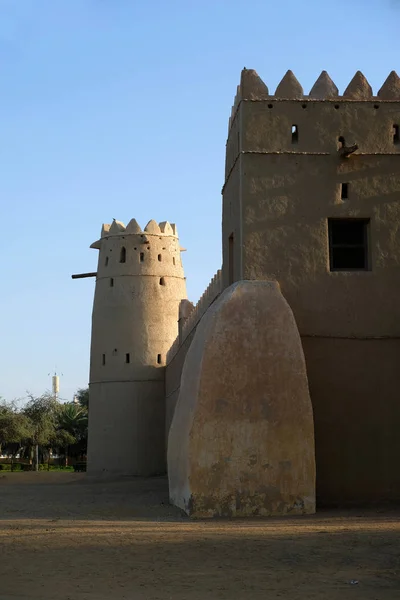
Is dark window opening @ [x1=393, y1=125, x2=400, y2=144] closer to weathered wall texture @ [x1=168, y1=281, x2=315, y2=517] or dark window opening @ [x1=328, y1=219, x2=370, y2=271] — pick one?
dark window opening @ [x1=328, y1=219, x2=370, y2=271]

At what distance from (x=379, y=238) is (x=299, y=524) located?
15.7ft

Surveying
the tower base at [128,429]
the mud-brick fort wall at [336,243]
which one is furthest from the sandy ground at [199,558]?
the tower base at [128,429]

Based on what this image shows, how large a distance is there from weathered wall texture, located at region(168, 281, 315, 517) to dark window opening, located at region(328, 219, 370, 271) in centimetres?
208

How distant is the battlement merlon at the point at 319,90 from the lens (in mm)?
13828

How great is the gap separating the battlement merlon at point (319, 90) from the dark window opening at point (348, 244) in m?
1.85

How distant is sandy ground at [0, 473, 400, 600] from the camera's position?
7.11 metres

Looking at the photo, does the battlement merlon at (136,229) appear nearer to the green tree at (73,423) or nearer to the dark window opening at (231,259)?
the dark window opening at (231,259)

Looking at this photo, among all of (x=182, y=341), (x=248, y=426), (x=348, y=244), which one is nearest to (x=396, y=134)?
(x=348, y=244)

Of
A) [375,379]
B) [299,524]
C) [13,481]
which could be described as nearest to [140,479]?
[13,481]

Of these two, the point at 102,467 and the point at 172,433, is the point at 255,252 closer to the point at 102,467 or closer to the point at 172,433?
the point at 172,433

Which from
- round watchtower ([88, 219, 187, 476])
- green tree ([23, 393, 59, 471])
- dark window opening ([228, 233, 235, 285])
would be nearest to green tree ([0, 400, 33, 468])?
green tree ([23, 393, 59, 471])

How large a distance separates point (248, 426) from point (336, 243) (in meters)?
3.50

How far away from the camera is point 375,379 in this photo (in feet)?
43.8

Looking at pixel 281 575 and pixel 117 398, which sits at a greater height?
pixel 117 398
